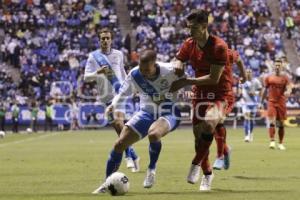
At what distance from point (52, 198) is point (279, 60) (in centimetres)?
1323

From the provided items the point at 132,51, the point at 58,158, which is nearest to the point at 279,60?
the point at 58,158

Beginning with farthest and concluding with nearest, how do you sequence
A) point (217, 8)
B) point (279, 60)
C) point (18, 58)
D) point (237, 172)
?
point (217, 8), point (18, 58), point (279, 60), point (237, 172)

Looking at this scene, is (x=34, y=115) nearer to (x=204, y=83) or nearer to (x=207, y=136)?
(x=207, y=136)

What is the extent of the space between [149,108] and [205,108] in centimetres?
87

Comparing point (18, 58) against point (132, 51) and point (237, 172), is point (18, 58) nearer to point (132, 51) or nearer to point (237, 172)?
point (132, 51)

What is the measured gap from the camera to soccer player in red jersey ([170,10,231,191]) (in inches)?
432

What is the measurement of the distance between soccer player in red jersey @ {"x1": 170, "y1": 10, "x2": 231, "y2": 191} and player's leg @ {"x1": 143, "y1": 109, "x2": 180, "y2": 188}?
415 millimetres

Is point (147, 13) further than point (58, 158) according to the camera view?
Yes

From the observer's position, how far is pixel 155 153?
1142cm

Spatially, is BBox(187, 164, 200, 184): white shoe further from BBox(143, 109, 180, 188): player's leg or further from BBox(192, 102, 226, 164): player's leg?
BBox(143, 109, 180, 188): player's leg

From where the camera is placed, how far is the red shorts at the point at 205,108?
11.4 meters

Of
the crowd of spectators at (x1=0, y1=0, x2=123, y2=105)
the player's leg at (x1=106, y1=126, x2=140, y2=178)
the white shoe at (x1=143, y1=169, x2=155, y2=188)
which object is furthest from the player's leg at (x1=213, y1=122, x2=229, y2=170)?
the crowd of spectators at (x1=0, y1=0, x2=123, y2=105)

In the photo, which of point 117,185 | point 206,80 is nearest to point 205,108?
point 206,80

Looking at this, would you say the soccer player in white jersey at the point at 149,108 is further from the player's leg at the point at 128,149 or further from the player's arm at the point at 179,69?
the player's leg at the point at 128,149
